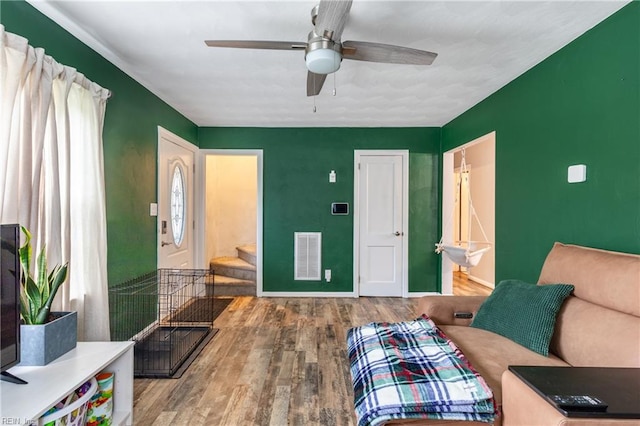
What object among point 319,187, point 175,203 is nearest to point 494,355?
point 319,187

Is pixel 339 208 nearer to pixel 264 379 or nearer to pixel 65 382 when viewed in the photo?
pixel 264 379

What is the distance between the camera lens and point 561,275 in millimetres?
1974

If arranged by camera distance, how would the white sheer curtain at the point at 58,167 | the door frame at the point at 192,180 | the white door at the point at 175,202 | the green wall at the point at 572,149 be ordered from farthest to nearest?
1. the white door at the point at 175,202
2. the door frame at the point at 192,180
3. the green wall at the point at 572,149
4. the white sheer curtain at the point at 58,167

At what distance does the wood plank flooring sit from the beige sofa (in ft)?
2.91

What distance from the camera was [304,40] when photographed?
2.30m

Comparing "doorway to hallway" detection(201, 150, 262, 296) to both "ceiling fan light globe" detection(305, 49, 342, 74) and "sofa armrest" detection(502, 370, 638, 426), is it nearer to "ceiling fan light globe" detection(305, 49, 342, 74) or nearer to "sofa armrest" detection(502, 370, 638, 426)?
"ceiling fan light globe" detection(305, 49, 342, 74)

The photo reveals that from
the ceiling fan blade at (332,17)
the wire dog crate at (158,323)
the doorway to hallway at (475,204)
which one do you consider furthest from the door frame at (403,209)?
the ceiling fan blade at (332,17)

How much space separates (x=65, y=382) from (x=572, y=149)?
3.24 metres

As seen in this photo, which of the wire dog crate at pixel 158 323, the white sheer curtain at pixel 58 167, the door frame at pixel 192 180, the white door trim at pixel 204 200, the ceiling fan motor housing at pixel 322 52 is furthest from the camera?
the white door trim at pixel 204 200

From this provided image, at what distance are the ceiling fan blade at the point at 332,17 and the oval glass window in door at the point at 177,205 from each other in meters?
2.85

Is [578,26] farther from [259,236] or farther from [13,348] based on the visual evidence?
[259,236]

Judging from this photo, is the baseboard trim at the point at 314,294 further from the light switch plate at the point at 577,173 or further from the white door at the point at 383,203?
the light switch plate at the point at 577,173

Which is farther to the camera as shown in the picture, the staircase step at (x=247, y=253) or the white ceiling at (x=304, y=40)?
the staircase step at (x=247, y=253)

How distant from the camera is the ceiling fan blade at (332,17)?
1512mm
